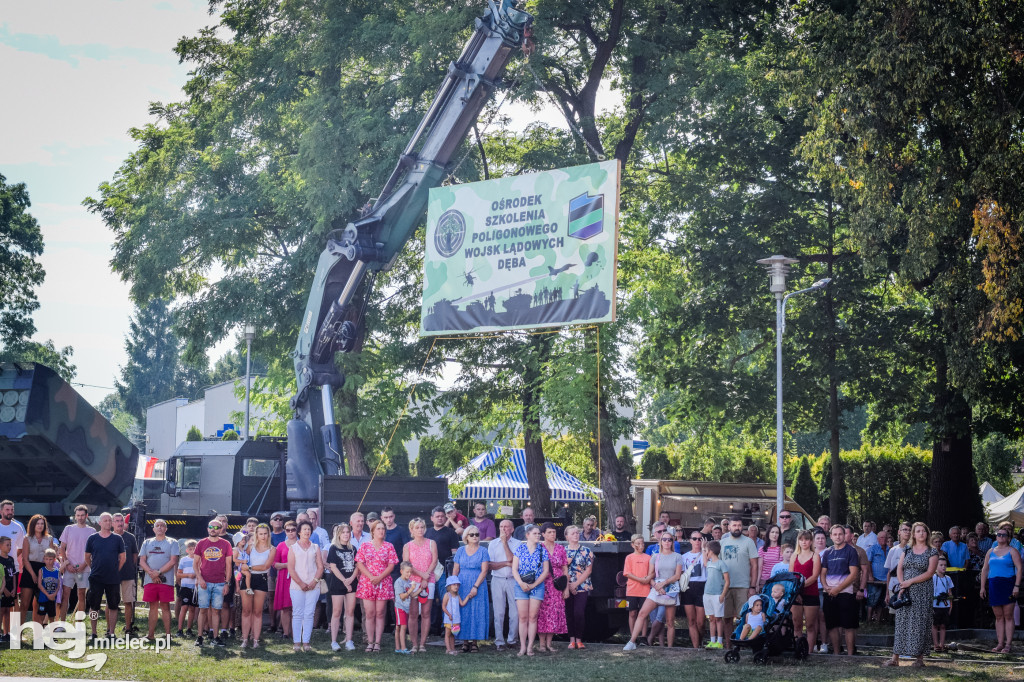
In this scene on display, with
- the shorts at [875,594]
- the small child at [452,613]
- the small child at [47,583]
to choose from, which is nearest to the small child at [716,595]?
the small child at [452,613]

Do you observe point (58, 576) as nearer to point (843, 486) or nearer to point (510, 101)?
point (510, 101)

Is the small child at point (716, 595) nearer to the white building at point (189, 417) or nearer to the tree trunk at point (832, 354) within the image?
the tree trunk at point (832, 354)

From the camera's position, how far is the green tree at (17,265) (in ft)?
160

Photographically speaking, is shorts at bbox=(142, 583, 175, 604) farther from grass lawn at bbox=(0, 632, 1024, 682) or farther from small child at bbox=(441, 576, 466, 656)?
small child at bbox=(441, 576, 466, 656)

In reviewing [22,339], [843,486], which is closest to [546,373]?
[843,486]

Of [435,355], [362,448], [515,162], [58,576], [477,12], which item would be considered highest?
[477,12]

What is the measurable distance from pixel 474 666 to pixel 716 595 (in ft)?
11.4

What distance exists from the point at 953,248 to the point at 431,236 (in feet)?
29.2

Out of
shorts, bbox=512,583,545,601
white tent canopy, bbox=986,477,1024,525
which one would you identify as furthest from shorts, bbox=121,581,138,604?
white tent canopy, bbox=986,477,1024,525

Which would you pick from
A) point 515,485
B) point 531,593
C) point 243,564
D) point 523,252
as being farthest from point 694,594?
point 515,485

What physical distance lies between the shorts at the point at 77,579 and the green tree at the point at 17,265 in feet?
121

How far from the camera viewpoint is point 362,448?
29.5 meters

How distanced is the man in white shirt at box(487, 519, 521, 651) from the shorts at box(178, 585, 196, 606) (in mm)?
4057

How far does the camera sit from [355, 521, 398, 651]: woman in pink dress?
14.2 metres
